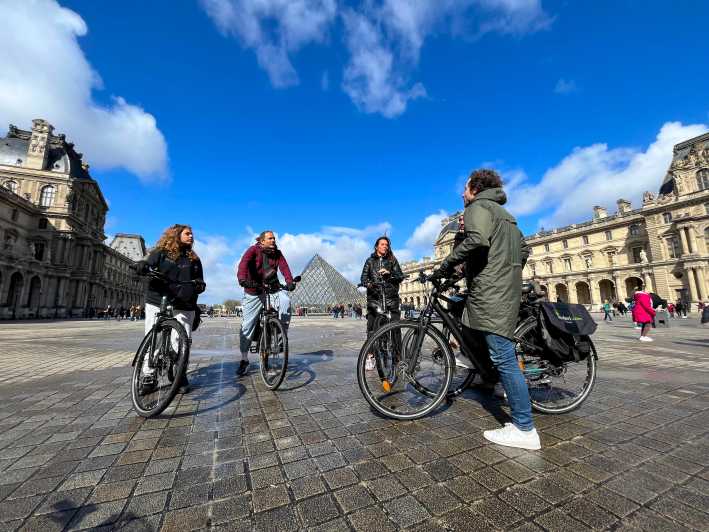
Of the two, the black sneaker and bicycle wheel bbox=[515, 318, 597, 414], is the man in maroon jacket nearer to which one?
the black sneaker

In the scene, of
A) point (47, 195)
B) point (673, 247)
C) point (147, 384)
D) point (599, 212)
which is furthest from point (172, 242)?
point (599, 212)

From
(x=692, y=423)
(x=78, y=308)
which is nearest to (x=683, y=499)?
(x=692, y=423)

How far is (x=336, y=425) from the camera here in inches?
102

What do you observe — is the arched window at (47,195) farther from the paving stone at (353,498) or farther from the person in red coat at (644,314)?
the person in red coat at (644,314)

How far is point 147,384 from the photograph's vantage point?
10.6 feet

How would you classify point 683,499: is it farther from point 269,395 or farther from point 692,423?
point 269,395

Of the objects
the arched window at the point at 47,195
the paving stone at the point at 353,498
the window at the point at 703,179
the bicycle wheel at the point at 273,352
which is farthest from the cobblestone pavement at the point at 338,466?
the arched window at the point at 47,195

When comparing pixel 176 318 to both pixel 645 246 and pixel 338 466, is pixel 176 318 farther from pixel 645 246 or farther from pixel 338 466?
pixel 645 246

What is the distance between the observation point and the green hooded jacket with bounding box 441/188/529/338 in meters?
2.36

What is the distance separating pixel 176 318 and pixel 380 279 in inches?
101

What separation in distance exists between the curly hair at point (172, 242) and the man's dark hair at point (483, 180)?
3.45 metres

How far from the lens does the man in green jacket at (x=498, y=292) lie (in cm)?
225

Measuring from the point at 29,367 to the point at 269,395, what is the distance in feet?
15.2

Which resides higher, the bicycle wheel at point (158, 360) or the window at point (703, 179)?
the window at point (703, 179)
